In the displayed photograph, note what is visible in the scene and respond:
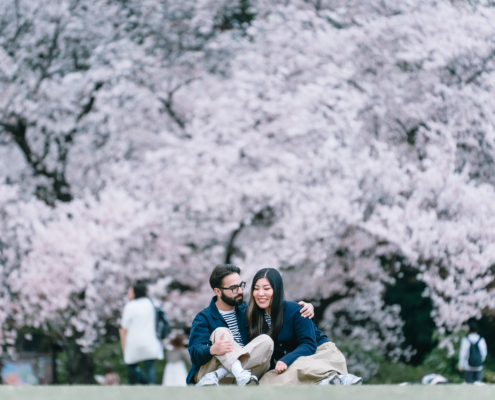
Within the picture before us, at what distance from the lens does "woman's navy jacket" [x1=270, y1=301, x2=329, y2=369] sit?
9.31 feet

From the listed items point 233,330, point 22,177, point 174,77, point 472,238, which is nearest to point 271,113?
point 174,77

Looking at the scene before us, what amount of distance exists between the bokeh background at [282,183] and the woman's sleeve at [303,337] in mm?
3641

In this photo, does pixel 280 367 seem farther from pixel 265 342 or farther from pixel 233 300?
pixel 233 300

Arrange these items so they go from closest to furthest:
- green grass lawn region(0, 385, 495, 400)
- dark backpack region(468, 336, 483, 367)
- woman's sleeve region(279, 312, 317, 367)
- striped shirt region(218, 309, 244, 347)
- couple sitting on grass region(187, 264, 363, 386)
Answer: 1. green grass lawn region(0, 385, 495, 400)
2. couple sitting on grass region(187, 264, 363, 386)
3. woman's sleeve region(279, 312, 317, 367)
4. striped shirt region(218, 309, 244, 347)
5. dark backpack region(468, 336, 483, 367)

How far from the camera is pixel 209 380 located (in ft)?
8.59

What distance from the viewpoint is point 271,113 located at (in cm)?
695

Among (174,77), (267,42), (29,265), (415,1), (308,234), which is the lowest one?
(29,265)

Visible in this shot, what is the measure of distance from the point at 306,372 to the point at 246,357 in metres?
0.30

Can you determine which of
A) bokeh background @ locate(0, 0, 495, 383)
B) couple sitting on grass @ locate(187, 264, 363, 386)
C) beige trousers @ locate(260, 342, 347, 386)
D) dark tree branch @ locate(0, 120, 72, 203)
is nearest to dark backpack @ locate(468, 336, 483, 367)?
bokeh background @ locate(0, 0, 495, 383)

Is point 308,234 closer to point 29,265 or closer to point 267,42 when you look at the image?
point 267,42

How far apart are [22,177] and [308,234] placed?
3.97 m

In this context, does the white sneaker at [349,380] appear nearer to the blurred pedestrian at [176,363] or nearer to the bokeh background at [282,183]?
the blurred pedestrian at [176,363]

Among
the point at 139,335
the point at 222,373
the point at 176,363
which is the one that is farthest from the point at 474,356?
the point at 222,373

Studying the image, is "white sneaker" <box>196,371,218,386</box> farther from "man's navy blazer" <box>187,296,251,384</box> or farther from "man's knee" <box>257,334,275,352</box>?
"man's knee" <box>257,334,275,352</box>
